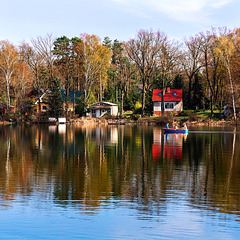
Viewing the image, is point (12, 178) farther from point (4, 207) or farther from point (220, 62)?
point (220, 62)

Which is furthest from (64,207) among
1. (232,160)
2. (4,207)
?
(232,160)

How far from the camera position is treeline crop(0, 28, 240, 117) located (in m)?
91.8

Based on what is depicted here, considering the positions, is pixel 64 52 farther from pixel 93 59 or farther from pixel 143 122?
pixel 143 122

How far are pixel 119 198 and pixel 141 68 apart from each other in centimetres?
8418

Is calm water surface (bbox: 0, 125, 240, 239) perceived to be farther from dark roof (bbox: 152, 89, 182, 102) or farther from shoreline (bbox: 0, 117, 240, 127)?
dark roof (bbox: 152, 89, 182, 102)

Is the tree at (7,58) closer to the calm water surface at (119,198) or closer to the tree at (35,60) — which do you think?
the tree at (35,60)

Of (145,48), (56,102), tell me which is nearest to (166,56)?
(145,48)

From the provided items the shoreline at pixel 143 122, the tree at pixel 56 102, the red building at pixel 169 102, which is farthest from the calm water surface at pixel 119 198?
the red building at pixel 169 102

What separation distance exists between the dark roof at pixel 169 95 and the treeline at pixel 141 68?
2.28 metres

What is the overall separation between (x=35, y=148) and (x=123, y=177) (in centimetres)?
1851

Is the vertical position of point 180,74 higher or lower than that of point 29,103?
higher

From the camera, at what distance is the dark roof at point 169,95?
105812 millimetres

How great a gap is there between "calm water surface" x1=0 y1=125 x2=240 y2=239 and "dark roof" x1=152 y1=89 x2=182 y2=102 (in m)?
77.3

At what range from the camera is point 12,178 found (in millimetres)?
20797
